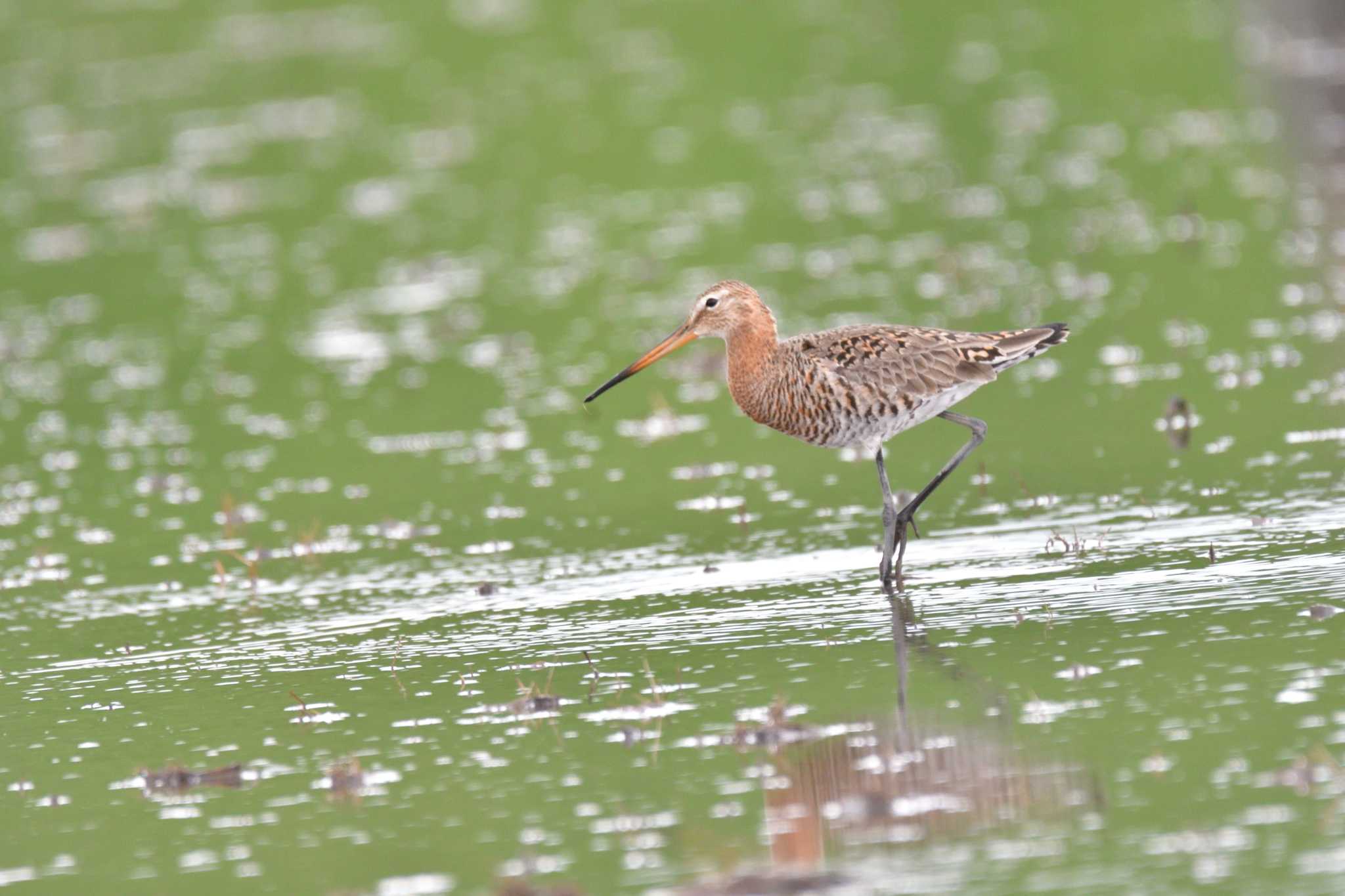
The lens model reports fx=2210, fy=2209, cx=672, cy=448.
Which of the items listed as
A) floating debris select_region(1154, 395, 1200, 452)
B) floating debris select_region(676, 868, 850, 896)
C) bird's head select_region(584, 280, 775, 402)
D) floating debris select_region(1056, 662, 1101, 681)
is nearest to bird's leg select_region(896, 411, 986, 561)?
bird's head select_region(584, 280, 775, 402)

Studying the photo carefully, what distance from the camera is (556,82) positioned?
33188mm

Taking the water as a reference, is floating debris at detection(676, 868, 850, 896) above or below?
below

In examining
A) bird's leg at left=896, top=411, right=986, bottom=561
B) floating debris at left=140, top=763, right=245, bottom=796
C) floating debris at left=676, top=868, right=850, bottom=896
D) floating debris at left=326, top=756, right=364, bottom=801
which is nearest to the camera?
floating debris at left=676, top=868, right=850, bottom=896

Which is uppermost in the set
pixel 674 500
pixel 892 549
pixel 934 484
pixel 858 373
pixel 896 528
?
pixel 858 373

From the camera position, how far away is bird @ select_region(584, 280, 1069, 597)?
11.6 m

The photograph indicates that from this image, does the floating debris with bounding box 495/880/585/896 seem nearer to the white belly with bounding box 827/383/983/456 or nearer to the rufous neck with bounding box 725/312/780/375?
the white belly with bounding box 827/383/983/456

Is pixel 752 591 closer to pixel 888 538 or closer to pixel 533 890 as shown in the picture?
pixel 888 538

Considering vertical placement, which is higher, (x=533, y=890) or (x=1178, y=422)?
(x=1178, y=422)

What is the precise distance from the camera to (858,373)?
1163 cm

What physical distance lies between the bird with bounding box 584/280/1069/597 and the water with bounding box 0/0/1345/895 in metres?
0.69

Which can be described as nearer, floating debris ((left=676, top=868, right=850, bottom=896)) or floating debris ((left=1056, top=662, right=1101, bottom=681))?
floating debris ((left=676, top=868, right=850, bottom=896))

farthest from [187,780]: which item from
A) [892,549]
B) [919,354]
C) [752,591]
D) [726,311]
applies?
[919,354]

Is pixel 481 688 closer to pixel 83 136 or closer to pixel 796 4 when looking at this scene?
pixel 83 136

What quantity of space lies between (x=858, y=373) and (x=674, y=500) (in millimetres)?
2651
